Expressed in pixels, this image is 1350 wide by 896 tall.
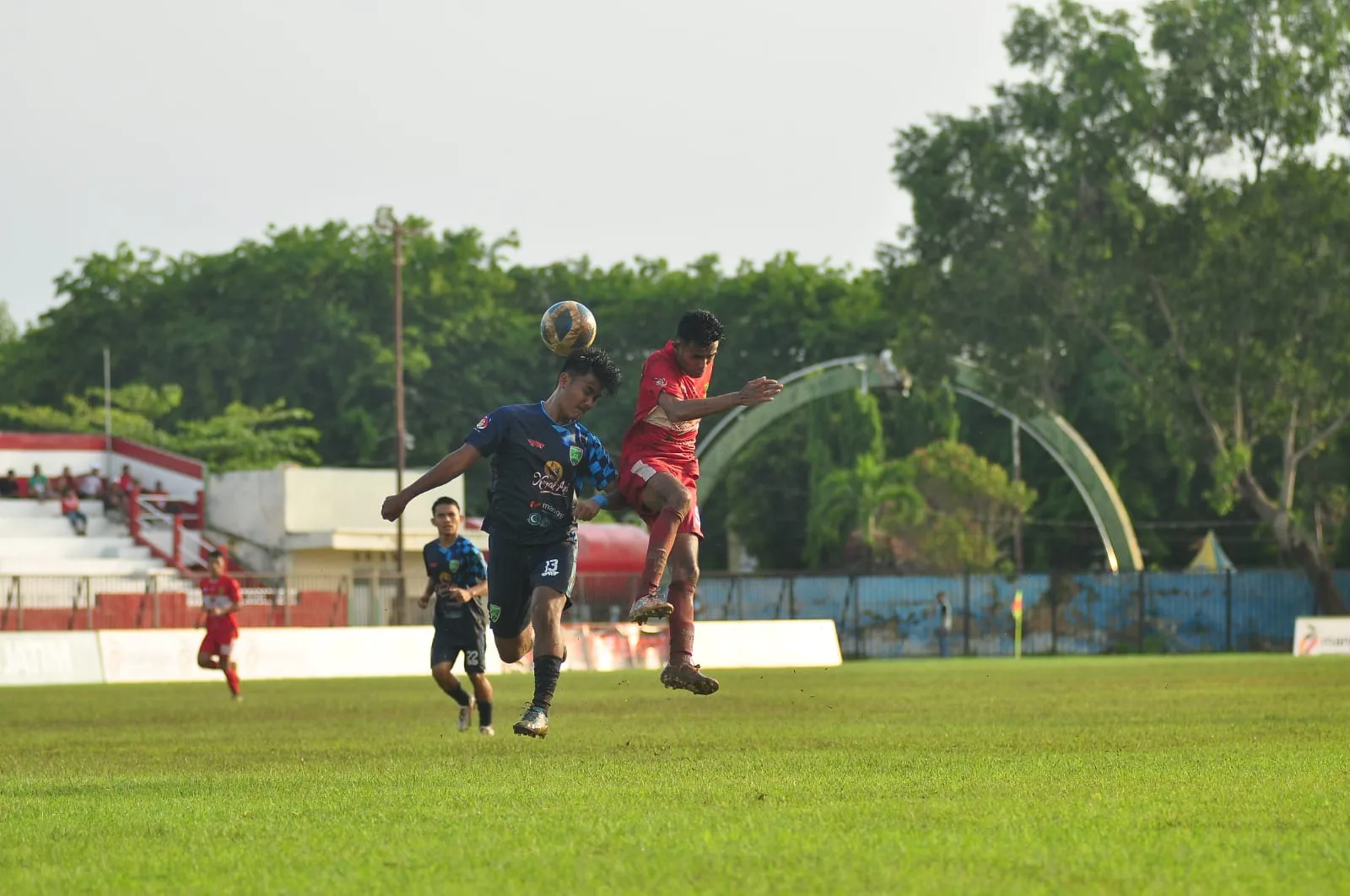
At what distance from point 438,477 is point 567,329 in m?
1.33

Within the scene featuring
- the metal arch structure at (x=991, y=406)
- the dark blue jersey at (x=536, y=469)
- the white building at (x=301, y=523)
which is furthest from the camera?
the white building at (x=301, y=523)

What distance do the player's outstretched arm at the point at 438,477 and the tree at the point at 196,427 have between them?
204 ft

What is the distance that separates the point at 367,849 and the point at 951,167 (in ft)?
156

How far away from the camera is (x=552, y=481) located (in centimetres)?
1109

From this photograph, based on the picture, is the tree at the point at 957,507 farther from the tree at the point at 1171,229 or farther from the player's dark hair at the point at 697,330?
the player's dark hair at the point at 697,330

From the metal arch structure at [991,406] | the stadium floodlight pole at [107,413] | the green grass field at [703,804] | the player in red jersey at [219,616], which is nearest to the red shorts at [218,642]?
the player in red jersey at [219,616]

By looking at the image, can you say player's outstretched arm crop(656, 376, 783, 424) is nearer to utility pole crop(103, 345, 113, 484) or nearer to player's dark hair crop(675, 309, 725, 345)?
player's dark hair crop(675, 309, 725, 345)

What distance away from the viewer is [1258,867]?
A: 20.8 ft

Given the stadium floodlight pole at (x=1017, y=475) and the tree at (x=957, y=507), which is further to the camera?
the stadium floodlight pole at (x=1017, y=475)

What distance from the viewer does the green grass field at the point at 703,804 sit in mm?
6348

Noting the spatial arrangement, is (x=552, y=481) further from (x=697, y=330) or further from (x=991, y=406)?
(x=991, y=406)

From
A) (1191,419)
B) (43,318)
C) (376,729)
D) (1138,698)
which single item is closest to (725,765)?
(376,729)

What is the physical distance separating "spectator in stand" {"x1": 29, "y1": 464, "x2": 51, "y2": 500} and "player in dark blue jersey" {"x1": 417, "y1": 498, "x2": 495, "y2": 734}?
4236 cm

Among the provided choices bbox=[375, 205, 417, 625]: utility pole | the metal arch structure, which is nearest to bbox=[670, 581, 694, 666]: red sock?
bbox=[375, 205, 417, 625]: utility pole
